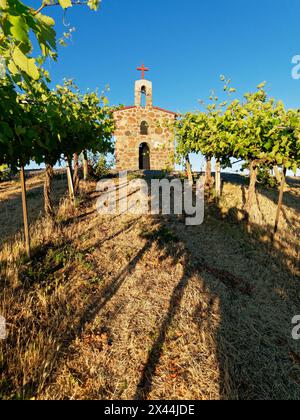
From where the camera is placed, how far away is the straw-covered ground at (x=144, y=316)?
129 inches

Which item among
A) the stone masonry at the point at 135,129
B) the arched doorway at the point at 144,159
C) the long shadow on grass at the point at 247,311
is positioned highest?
the stone masonry at the point at 135,129

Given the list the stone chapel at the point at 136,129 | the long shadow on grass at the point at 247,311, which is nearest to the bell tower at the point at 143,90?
the stone chapel at the point at 136,129

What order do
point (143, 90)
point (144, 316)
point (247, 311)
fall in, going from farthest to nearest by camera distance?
point (143, 90)
point (247, 311)
point (144, 316)

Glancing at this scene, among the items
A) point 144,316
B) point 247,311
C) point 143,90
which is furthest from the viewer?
point 143,90

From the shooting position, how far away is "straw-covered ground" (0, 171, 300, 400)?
10.7 feet

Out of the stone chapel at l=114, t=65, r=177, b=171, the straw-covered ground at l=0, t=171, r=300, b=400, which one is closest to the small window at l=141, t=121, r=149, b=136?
the stone chapel at l=114, t=65, r=177, b=171

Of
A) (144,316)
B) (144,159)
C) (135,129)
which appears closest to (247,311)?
Result: (144,316)

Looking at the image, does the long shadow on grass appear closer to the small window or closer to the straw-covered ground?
the straw-covered ground

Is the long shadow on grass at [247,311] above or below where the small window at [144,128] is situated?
below

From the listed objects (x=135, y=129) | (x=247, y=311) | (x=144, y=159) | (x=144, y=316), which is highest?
(x=135, y=129)

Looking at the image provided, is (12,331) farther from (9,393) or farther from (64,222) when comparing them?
(64,222)

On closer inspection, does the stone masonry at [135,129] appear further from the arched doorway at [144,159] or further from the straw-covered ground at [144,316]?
the straw-covered ground at [144,316]

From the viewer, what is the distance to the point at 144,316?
4504mm

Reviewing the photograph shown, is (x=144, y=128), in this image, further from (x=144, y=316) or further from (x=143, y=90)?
(x=144, y=316)
